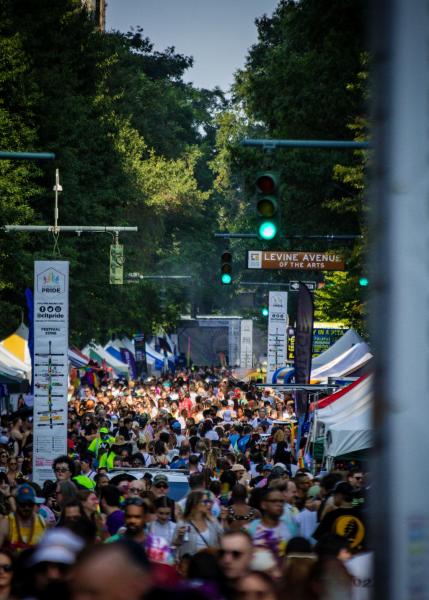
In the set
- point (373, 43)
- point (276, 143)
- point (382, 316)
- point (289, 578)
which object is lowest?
point (289, 578)

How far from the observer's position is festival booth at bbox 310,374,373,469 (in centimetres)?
1634

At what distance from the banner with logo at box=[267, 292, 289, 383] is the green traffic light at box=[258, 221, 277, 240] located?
24.5 m

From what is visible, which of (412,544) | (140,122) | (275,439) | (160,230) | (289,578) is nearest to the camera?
(412,544)

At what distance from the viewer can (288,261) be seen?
88.3 feet

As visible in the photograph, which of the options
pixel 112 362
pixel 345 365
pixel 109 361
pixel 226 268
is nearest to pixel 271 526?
pixel 226 268

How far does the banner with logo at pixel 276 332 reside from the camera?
39750 mm

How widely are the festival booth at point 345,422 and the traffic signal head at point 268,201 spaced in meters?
2.61

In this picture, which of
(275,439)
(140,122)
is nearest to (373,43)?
(275,439)

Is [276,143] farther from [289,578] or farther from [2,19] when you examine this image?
[2,19]

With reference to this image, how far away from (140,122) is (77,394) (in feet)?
98.2

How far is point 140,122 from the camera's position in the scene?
72.8 meters

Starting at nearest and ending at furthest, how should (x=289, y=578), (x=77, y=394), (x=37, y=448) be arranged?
1. (x=289, y=578)
2. (x=37, y=448)
3. (x=77, y=394)

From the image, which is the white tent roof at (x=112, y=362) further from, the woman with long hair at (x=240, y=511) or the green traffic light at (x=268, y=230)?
the woman with long hair at (x=240, y=511)

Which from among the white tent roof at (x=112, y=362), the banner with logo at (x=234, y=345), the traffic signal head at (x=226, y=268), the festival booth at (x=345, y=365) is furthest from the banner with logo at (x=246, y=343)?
the traffic signal head at (x=226, y=268)
